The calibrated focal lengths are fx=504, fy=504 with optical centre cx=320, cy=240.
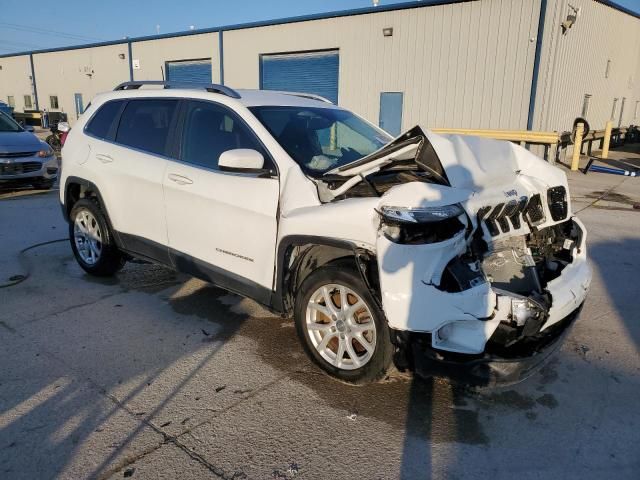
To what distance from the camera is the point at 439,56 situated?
16172 mm

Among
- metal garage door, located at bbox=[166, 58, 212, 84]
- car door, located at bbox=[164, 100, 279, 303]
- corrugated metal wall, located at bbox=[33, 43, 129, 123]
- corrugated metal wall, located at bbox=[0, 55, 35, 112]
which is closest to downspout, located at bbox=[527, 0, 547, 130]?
car door, located at bbox=[164, 100, 279, 303]

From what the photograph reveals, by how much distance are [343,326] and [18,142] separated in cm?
921

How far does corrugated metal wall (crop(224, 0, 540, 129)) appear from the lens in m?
14.8

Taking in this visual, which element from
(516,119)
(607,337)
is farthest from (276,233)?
(516,119)

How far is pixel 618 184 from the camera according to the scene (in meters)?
12.9

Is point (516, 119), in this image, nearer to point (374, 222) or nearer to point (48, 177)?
point (48, 177)

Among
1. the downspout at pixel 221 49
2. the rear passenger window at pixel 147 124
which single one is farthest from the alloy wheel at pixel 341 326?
the downspout at pixel 221 49

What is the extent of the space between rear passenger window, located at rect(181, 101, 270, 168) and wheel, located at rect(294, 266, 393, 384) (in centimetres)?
125

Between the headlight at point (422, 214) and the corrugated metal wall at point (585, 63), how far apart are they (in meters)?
13.7

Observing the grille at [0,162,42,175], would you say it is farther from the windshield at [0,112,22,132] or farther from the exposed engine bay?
the exposed engine bay

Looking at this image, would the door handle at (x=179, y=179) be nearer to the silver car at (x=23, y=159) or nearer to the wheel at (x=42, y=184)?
the silver car at (x=23, y=159)

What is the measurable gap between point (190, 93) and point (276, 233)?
164 centimetres

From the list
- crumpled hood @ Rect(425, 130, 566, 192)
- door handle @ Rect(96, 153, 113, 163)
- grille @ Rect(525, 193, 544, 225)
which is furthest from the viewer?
door handle @ Rect(96, 153, 113, 163)

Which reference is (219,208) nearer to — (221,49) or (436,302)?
(436,302)
